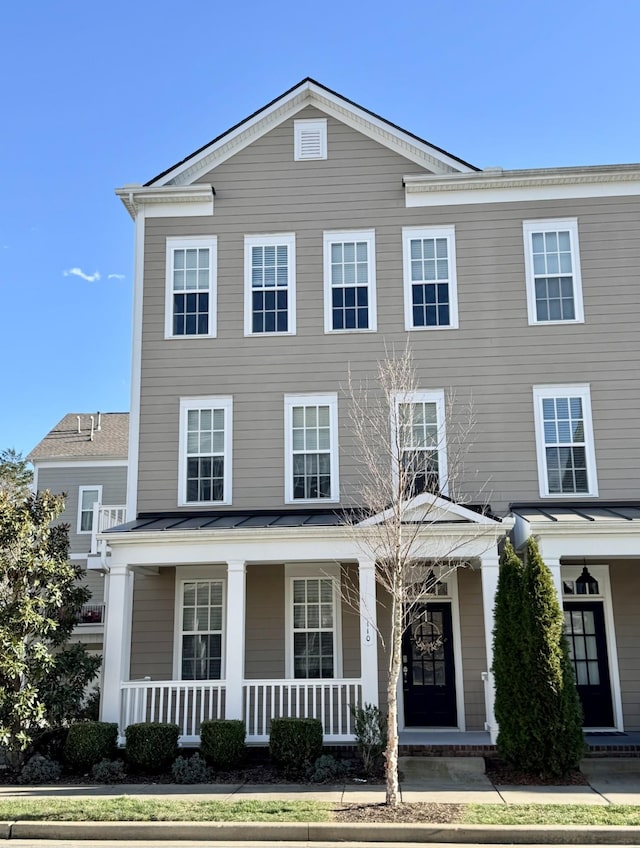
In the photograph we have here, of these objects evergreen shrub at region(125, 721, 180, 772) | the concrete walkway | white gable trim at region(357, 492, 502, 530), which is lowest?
the concrete walkway

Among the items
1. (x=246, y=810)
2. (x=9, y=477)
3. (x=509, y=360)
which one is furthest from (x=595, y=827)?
(x=9, y=477)

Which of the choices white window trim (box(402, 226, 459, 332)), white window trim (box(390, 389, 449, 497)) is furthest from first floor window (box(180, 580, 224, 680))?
white window trim (box(402, 226, 459, 332))

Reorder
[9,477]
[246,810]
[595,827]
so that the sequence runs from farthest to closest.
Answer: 1. [9,477]
2. [246,810]
3. [595,827]

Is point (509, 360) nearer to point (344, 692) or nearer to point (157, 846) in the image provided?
point (344, 692)

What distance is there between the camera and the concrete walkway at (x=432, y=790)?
10.1 metres

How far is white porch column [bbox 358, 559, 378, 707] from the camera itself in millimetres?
12078

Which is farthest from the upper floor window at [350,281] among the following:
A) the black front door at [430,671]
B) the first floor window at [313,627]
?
the black front door at [430,671]

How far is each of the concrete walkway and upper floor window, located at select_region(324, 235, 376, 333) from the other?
7631 millimetres

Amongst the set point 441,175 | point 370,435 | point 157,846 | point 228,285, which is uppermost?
point 441,175

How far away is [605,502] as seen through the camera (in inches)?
572

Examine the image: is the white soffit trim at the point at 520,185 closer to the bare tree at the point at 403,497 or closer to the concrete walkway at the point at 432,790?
the bare tree at the point at 403,497

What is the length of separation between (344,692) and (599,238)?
30.4 ft

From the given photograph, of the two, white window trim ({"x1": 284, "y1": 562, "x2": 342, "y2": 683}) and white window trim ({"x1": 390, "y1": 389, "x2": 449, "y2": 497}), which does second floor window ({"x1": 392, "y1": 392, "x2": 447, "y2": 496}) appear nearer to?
white window trim ({"x1": 390, "y1": 389, "x2": 449, "y2": 497})

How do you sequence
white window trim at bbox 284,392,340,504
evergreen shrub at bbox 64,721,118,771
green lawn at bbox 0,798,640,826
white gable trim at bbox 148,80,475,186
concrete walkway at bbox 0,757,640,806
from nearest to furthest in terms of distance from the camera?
green lawn at bbox 0,798,640,826
concrete walkway at bbox 0,757,640,806
evergreen shrub at bbox 64,721,118,771
white window trim at bbox 284,392,340,504
white gable trim at bbox 148,80,475,186
